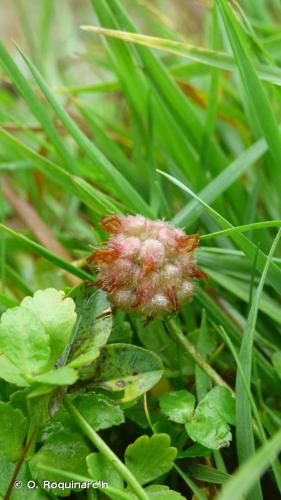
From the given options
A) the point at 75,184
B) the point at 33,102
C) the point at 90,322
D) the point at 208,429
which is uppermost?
the point at 33,102

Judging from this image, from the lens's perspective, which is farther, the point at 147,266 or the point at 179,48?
the point at 179,48

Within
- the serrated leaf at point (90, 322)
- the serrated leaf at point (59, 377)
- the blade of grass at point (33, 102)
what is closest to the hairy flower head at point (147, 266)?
the serrated leaf at point (90, 322)

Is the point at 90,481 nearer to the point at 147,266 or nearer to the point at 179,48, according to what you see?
the point at 147,266

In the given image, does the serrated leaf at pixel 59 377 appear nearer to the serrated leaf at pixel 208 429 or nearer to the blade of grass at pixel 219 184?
the serrated leaf at pixel 208 429

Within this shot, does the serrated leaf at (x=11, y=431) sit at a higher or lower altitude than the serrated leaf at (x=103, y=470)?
higher

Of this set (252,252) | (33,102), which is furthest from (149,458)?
(33,102)

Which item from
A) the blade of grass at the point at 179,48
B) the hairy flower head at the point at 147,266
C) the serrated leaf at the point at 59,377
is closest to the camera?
the serrated leaf at the point at 59,377

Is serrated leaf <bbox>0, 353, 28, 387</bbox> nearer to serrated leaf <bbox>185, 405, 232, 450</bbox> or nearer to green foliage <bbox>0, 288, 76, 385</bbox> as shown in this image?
green foliage <bbox>0, 288, 76, 385</bbox>
